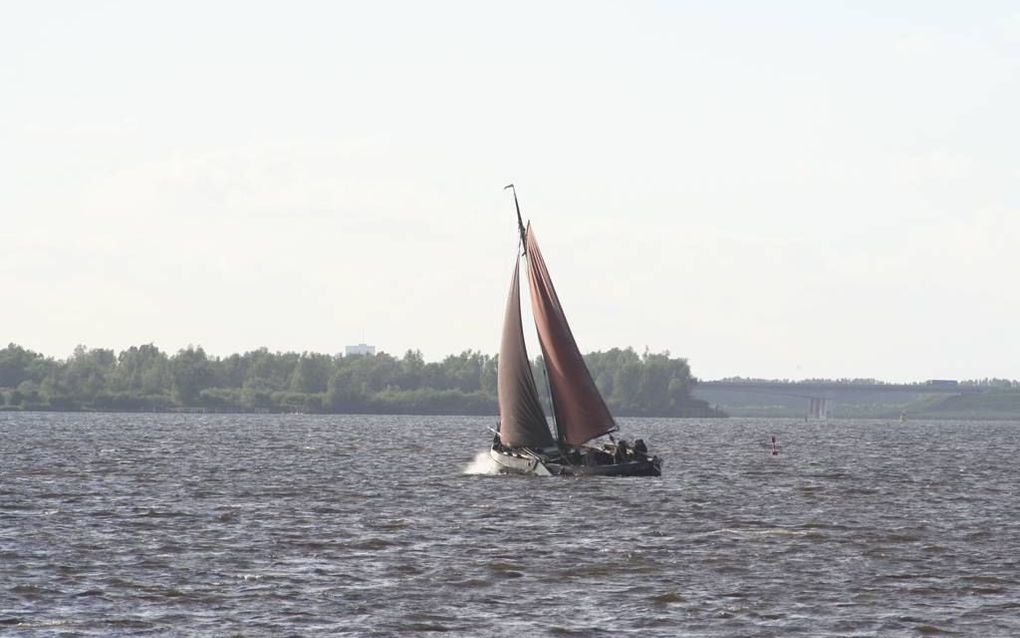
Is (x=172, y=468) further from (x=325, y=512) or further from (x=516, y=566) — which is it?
(x=516, y=566)

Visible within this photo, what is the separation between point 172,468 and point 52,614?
62.1 metres

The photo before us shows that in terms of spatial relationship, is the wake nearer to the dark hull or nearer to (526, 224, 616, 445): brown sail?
the dark hull

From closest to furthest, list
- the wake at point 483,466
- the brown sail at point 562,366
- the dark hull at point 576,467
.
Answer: the brown sail at point 562,366 < the dark hull at point 576,467 < the wake at point 483,466

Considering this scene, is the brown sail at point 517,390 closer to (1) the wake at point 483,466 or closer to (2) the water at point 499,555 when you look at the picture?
(2) the water at point 499,555

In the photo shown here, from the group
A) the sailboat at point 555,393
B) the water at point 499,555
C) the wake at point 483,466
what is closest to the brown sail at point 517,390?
the sailboat at point 555,393

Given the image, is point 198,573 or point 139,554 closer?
point 198,573

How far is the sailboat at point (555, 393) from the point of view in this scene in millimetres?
A: 84438

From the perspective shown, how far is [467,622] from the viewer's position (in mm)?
39156

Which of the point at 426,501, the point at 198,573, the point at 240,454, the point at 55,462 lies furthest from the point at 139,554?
the point at 240,454

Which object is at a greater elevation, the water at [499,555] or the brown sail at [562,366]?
the brown sail at [562,366]

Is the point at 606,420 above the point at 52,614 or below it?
above

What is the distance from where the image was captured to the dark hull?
85.4 metres

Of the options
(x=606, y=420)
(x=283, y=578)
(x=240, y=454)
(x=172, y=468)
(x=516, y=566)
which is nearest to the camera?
(x=283, y=578)

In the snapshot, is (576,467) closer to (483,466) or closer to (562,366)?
(562,366)
